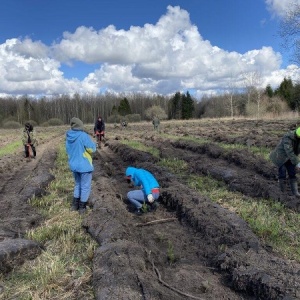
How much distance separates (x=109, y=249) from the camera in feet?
15.9

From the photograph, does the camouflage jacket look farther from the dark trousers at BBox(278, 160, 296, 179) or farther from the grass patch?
the grass patch

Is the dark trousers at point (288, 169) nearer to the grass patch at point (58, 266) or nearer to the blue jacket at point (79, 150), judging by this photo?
the blue jacket at point (79, 150)

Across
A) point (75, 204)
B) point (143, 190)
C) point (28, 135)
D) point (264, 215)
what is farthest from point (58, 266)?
point (28, 135)

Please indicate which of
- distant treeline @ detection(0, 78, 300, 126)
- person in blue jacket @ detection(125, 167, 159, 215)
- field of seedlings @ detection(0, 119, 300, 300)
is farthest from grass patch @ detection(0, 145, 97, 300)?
distant treeline @ detection(0, 78, 300, 126)

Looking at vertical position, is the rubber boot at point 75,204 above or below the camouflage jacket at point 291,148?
below

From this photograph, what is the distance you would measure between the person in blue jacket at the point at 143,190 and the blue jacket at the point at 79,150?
0.91 meters

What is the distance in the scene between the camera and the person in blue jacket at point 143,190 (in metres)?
7.01

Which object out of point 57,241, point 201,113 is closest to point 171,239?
point 57,241

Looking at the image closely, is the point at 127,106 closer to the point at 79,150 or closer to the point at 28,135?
the point at 28,135

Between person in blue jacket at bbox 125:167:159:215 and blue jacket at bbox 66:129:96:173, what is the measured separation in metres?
0.91

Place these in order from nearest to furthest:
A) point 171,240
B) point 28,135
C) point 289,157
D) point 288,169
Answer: point 171,240, point 289,157, point 288,169, point 28,135

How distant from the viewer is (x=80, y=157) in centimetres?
728

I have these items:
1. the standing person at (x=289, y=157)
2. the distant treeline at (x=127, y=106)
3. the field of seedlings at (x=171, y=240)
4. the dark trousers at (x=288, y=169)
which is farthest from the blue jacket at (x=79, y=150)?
the distant treeline at (x=127, y=106)

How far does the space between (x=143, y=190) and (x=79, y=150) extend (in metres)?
1.56
